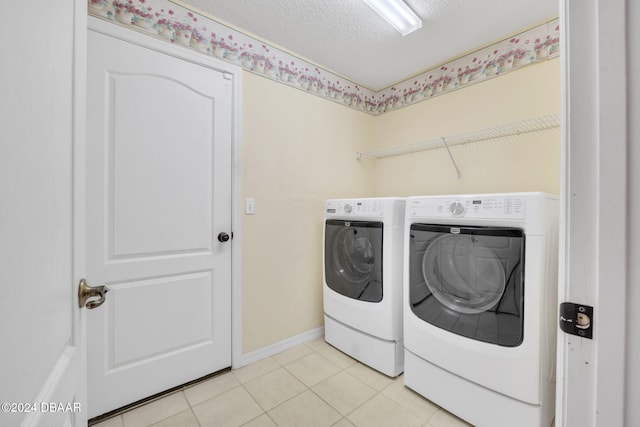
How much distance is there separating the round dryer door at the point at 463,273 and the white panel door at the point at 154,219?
1.36m

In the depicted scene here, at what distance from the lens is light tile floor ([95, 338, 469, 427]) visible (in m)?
1.40

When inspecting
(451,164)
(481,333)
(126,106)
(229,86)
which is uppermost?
(229,86)

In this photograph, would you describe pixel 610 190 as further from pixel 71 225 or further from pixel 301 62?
pixel 301 62

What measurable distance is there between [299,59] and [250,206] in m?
1.35

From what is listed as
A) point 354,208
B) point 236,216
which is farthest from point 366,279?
point 236,216

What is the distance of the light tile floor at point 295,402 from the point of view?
1402 millimetres

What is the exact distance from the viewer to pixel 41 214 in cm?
43

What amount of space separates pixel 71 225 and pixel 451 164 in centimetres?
241

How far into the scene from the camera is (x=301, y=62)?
225 centimetres

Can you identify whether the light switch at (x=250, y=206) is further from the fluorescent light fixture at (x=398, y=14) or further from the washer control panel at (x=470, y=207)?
the fluorescent light fixture at (x=398, y=14)

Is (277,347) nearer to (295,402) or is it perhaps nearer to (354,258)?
(295,402)

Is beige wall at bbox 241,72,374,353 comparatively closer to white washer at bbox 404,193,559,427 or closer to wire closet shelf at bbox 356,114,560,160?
wire closet shelf at bbox 356,114,560,160

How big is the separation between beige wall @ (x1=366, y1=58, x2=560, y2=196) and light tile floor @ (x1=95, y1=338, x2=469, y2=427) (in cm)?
159

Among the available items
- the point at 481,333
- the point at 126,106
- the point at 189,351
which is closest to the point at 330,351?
the point at 189,351
